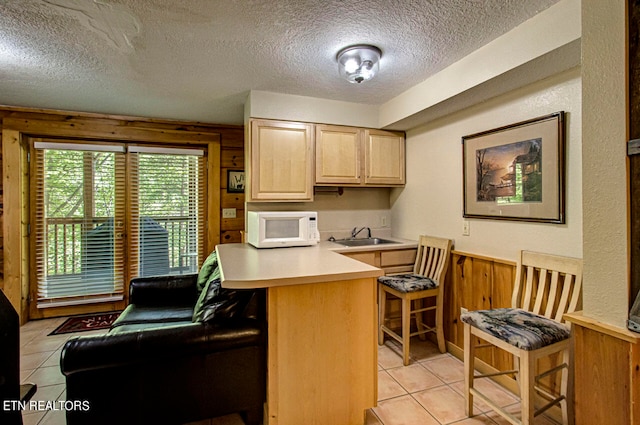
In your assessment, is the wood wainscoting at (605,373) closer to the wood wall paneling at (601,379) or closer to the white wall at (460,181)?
the wood wall paneling at (601,379)

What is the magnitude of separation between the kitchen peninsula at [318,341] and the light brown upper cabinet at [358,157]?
4.81ft

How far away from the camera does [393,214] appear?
3.62 meters

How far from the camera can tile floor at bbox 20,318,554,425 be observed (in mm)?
1864

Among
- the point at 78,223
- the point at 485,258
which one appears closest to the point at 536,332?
the point at 485,258

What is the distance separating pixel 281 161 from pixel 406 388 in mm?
2078

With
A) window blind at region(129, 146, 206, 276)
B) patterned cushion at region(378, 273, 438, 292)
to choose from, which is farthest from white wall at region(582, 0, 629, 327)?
window blind at region(129, 146, 206, 276)

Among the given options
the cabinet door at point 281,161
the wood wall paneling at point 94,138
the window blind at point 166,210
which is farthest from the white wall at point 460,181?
the window blind at point 166,210

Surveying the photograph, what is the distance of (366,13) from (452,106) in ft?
4.00

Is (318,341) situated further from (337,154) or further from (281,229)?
(337,154)

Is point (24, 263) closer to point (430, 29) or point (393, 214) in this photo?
point (393, 214)

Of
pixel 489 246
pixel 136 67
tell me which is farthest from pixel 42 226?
pixel 489 246

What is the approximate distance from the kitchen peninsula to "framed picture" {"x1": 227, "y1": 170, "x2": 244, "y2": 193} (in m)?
2.35

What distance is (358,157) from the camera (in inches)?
126

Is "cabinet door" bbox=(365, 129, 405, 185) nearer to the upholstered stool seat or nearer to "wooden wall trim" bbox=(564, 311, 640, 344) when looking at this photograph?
the upholstered stool seat
